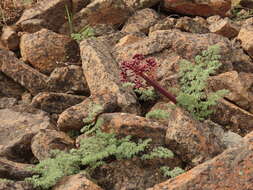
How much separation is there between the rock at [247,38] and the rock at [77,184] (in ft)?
14.3

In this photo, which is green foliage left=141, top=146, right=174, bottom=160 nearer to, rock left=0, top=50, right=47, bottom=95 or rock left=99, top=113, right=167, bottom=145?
rock left=99, top=113, right=167, bottom=145

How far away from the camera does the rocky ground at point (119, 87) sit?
5930 millimetres

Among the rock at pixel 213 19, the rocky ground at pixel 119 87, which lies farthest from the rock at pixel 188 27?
the rock at pixel 213 19

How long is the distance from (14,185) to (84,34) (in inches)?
170

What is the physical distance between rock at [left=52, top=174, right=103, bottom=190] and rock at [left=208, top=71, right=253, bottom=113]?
2.70 metres

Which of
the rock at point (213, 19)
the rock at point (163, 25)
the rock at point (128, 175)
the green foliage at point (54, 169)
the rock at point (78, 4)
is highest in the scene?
the rock at point (78, 4)

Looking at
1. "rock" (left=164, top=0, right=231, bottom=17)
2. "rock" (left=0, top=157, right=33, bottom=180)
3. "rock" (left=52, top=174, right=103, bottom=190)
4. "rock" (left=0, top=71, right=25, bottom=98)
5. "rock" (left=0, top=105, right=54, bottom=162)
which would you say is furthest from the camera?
"rock" (left=164, top=0, right=231, bottom=17)

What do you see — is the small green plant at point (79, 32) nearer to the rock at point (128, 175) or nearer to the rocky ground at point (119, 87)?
the rocky ground at point (119, 87)

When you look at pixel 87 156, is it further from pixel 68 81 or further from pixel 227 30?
pixel 227 30

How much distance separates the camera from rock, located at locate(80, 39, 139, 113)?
7243 mm

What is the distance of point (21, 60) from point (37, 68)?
37 cm

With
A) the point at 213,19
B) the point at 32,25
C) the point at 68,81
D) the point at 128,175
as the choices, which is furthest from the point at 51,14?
the point at 128,175

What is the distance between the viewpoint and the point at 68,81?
8.33 meters

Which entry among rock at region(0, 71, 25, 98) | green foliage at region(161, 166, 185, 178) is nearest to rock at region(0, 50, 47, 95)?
rock at region(0, 71, 25, 98)
